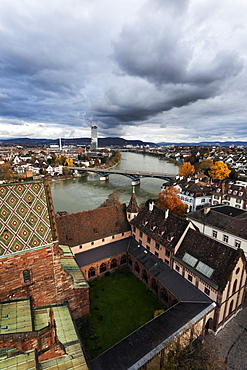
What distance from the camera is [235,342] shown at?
15734 millimetres

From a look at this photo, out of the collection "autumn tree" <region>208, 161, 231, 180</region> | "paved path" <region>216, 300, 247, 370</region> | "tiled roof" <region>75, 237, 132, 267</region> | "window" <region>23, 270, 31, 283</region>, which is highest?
"autumn tree" <region>208, 161, 231, 180</region>

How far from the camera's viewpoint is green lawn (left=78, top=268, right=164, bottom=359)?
15992mm

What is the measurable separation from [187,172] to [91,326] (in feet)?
206

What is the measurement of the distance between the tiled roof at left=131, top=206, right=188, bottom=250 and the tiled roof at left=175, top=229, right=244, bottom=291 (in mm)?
967

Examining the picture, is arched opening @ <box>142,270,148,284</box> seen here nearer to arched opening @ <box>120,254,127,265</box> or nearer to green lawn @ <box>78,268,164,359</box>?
green lawn @ <box>78,268,164,359</box>

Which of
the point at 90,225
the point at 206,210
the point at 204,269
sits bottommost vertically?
the point at 204,269

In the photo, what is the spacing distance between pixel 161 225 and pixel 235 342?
11668 millimetres

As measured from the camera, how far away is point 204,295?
1680 centimetres

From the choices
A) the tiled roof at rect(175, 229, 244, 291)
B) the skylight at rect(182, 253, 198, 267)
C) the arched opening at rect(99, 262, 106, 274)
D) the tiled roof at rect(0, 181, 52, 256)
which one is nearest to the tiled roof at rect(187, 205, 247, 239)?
the tiled roof at rect(175, 229, 244, 291)

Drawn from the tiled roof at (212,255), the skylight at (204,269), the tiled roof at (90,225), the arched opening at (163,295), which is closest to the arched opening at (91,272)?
the tiled roof at (90,225)

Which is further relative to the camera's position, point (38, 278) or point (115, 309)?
point (115, 309)

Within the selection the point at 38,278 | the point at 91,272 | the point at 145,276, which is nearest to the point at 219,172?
the point at 145,276

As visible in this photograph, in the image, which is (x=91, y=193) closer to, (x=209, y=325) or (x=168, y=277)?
(x=168, y=277)

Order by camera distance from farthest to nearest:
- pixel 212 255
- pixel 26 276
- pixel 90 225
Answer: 1. pixel 90 225
2. pixel 212 255
3. pixel 26 276
